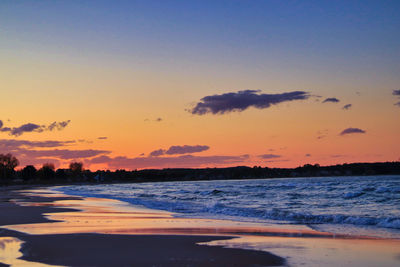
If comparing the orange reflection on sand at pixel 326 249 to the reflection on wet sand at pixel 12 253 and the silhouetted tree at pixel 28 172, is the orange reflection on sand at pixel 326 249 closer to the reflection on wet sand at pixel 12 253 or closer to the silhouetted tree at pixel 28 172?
the reflection on wet sand at pixel 12 253

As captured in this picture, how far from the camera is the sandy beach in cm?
822

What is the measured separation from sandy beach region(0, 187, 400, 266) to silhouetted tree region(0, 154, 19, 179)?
450 ft

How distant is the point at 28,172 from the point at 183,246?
495ft

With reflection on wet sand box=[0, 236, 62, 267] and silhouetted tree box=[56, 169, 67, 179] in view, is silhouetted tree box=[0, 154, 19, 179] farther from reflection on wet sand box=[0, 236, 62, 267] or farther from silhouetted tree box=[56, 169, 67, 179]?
reflection on wet sand box=[0, 236, 62, 267]

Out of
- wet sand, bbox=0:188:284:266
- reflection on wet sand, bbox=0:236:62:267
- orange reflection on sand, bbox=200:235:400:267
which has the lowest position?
orange reflection on sand, bbox=200:235:400:267

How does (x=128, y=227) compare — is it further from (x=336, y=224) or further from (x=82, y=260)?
(x=336, y=224)

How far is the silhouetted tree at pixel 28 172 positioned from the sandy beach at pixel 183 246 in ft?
469

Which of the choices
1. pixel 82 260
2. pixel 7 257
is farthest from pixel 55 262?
pixel 7 257

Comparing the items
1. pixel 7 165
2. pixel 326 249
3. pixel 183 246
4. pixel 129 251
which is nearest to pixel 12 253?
pixel 129 251

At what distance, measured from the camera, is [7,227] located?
13477mm

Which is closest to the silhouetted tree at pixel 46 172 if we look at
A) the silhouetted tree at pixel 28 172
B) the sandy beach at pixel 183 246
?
the silhouetted tree at pixel 28 172

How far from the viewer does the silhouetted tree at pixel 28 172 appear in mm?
145875

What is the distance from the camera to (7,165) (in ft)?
463

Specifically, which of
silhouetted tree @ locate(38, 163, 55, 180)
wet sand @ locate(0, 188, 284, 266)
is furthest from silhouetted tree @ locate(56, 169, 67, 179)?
wet sand @ locate(0, 188, 284, 266)
